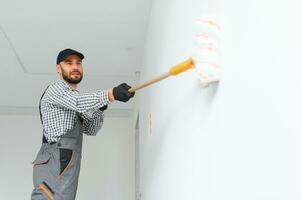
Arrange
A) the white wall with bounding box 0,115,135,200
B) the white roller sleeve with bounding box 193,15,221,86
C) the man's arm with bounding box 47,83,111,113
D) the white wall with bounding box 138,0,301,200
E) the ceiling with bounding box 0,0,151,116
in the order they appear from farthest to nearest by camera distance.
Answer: the white wall with bounding box 0,115,135,200 → the ceiling with bounding box 0,0,151,116 → the man's arm with bounding box 47,83,111,113 → the white roller sleeve with bounding box 193,15,221,86 → the white wall with bounding box 138,0,301,200

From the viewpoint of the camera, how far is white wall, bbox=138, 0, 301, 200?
2.16ft

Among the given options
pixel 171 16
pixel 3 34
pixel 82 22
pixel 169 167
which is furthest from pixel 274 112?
pixel 3 34

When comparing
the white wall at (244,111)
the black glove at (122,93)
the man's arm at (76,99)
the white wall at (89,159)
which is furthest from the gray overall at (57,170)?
the white wall at (89,159)

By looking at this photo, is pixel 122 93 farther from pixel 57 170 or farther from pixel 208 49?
pixel 208 49

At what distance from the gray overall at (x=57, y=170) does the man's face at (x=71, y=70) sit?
0.29 metres

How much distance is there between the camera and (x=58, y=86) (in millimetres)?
2131

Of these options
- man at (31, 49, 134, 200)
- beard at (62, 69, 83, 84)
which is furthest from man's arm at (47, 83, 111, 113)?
beard at (62, 69, 83, 84)

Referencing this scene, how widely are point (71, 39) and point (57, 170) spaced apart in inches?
60.3

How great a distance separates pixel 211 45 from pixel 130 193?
13.3ft

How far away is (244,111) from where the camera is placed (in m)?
0.85

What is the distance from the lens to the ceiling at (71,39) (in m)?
2.95

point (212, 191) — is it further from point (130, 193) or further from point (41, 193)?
point (130, 193)

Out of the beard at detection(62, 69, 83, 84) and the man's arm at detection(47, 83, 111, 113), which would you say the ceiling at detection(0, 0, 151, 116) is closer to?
the beard at detection(62, 69, 83, 84)

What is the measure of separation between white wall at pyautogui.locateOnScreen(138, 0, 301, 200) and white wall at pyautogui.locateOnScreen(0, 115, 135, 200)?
11.3 ft
